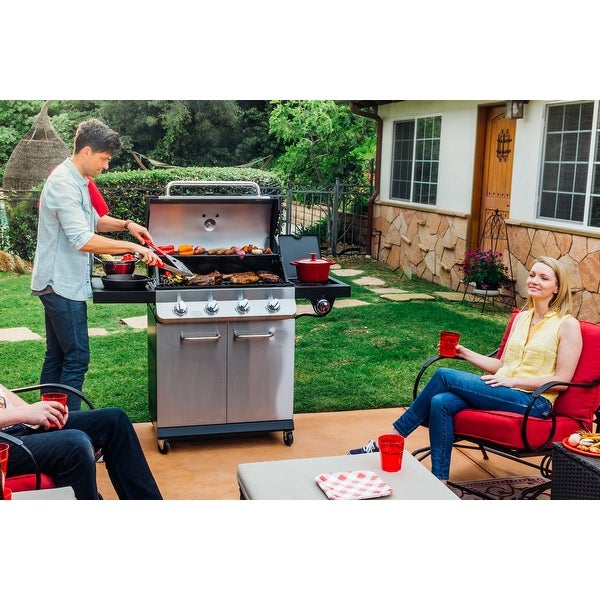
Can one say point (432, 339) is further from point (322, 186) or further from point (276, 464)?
point (322, 186)

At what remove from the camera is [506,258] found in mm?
7676

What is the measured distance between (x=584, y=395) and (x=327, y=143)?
975cm

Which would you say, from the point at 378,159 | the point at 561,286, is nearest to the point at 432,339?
the point at 561,286

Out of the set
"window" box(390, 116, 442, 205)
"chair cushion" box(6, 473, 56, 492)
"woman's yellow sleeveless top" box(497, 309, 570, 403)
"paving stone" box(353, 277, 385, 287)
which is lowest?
"paving stone" box(353, 277, 385, 287)

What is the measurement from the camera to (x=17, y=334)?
646 centimetres

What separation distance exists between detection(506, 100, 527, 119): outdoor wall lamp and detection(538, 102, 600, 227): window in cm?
25

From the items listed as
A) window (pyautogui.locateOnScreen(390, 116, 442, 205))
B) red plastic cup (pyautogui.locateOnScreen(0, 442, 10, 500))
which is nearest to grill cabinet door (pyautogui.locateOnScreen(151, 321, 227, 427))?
red plastic cup (pyautogui.locateOnScreen(0, 442, 10, 500))

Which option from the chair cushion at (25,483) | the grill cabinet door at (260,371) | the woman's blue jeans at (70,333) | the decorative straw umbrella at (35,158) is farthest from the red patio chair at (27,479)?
the decorative straw umbrella at (35,158)

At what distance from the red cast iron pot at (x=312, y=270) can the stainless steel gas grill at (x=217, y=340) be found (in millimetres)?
52

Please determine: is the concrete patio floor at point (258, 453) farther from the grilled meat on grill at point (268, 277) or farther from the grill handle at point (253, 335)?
the grilled meat on grill at point (268, 277)

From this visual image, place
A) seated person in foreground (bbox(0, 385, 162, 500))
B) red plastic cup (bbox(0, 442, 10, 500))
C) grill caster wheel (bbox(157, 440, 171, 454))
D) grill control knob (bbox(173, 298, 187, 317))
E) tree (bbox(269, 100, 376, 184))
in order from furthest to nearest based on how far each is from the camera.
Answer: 1. tree (bbox(269, 100, 376, 184))
2. grill caster wheel (bbox(157, 440, 171, 454))
3. grill control knob (bbox(173, 298, 187, 317))
4. seated person in foreground (bbox(0, 385, 162, 500))
5. red plastic cup (bbox(0, 442, 10, 500))

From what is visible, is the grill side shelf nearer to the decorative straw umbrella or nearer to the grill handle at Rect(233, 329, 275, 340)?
the grill handle at Rect(233, 329, 275, 340)

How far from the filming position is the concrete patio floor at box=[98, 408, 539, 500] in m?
3.49

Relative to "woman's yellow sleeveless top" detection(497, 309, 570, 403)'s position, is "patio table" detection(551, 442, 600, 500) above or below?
below
